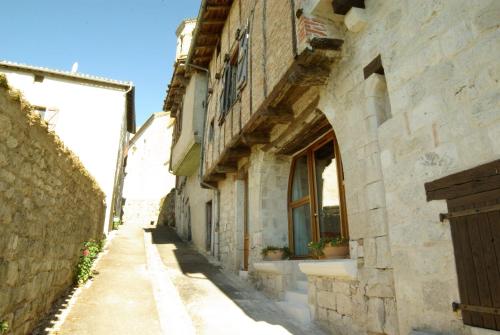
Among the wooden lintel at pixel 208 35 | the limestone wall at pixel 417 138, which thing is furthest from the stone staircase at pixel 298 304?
the wooden lintel at pixel 208 35

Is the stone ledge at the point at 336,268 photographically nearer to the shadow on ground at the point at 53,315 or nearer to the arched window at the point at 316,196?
the arched window at the point at 316,196

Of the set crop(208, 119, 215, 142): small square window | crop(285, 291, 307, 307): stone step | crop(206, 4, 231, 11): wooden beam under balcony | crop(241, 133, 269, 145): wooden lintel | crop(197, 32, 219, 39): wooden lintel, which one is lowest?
crop(285, 291, 307, 307): stone step

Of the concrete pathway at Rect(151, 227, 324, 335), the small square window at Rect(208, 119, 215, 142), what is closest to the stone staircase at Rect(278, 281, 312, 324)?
the concrete pathway at Rect(151, 227, 324, 335)

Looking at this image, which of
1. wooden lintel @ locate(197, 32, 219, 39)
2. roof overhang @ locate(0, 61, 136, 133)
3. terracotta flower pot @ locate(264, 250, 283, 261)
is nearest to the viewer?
terracotta flower pot @ locate(264, 250, 283, 261)

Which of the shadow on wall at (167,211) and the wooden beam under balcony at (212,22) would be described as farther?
the shadow on wall at (167,211)

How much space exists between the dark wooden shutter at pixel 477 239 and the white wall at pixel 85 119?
1232 centimetres

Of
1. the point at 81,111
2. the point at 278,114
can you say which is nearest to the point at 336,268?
the point at 278,114

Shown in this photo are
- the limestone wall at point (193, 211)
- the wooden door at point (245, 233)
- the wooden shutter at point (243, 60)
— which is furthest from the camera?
the limestone wall at point (193, 211)

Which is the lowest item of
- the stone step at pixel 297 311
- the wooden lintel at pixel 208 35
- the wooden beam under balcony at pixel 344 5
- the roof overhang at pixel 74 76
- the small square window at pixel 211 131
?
the stone step at pixel 297 311

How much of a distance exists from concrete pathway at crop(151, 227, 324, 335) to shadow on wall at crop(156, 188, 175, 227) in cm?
1310

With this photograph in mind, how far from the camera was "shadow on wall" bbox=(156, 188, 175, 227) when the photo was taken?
2179cm

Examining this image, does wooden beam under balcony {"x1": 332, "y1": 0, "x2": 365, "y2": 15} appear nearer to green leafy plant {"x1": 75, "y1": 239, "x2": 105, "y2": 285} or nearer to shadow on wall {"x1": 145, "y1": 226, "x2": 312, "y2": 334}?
shadow on wall {"x1": 145, "y1": 226, "x2": 312, "y2": 334}

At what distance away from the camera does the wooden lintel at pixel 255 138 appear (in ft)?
21.5

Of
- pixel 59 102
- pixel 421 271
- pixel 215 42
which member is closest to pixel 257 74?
pixel 421 271
